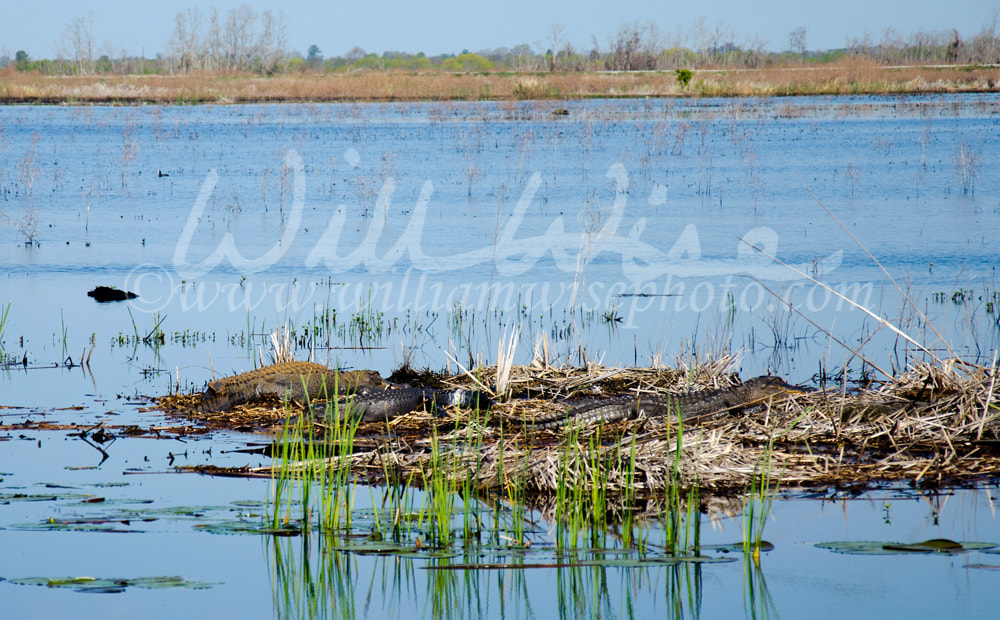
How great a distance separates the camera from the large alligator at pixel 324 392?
7676mm

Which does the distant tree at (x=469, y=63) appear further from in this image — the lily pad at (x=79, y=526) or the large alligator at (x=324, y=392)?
the lily pad at (x=79, y=526)

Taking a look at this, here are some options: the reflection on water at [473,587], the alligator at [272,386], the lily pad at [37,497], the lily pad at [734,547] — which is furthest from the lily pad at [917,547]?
the alligator at [272,386]

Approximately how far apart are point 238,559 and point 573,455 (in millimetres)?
1839

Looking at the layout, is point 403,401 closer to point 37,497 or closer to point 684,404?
point 684,404

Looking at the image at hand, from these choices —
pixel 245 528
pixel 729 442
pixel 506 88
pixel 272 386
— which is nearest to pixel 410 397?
pixel 272 386

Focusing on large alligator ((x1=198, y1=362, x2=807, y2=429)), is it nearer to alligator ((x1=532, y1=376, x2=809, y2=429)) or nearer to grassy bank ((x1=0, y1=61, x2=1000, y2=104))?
alligator ((x1=532, y1=376, x2=809, y2=429))

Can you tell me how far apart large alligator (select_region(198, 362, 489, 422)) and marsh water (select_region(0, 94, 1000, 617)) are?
0.64m

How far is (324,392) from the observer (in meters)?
8.25

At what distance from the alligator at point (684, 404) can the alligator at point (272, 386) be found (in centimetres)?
172

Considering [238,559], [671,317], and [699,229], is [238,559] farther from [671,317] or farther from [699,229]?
[699,229]

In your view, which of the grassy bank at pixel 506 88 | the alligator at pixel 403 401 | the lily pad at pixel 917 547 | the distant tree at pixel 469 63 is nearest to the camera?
the lily pad at pixel 917 547

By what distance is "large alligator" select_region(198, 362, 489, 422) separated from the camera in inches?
302

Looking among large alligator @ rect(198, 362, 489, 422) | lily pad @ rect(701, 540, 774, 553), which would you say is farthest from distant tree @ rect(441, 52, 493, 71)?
lily pad @ rect(701, 540, 774, 553)

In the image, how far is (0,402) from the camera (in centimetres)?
862
